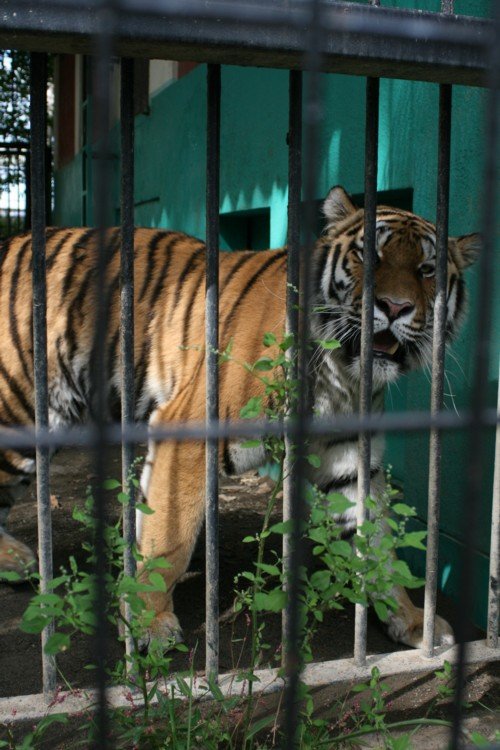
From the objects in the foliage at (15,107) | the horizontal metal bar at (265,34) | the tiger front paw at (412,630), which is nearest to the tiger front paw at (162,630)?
the tiger front paw at (412,630)

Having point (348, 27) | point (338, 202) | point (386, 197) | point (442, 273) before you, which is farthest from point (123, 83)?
point (386, 197)

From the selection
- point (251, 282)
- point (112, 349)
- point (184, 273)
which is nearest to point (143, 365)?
point (112, 349)

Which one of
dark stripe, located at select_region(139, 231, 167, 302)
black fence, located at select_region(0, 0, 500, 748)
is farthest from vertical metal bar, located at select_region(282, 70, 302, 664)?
dark stripe, located at select_region(139, 231, 167, 302)

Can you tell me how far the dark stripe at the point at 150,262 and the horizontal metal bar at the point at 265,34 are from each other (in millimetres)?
1558

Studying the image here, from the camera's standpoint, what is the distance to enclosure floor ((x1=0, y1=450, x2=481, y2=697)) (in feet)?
8.47

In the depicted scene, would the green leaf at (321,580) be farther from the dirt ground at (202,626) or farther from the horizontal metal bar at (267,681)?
the dirt ground at (202,626)

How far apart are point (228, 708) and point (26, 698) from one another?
1.95ft

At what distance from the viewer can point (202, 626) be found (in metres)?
2.95

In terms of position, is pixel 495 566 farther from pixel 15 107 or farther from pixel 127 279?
pixel 15 107

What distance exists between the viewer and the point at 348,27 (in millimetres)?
1716

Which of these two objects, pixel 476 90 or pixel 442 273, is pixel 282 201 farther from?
pixel 442 273

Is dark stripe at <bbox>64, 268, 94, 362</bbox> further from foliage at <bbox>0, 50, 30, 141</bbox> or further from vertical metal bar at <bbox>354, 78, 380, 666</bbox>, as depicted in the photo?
foliage at <bbox>0, 50, 30, 141</bbox>

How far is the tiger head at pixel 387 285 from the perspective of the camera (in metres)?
2.68

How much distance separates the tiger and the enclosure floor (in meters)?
0.16
